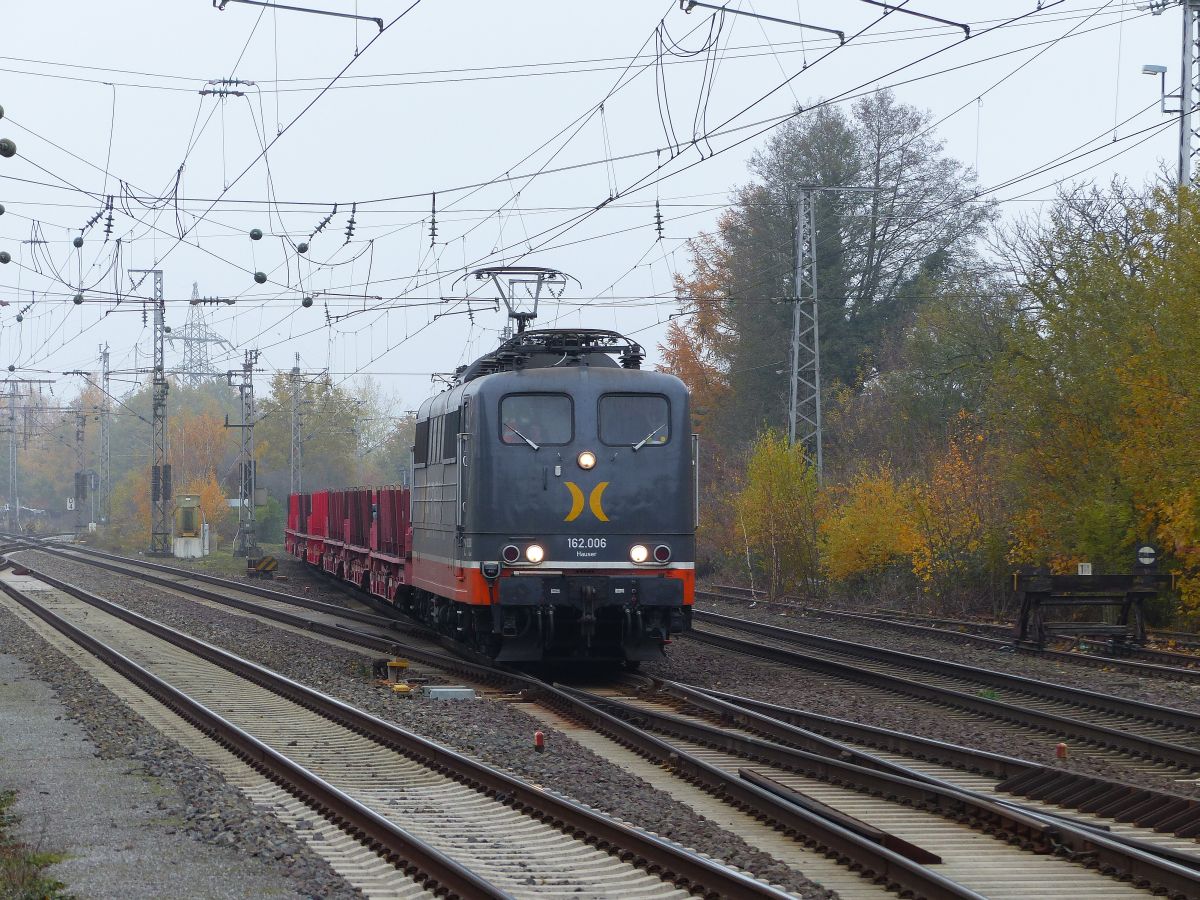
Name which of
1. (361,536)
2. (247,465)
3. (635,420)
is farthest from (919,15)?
(247,465)

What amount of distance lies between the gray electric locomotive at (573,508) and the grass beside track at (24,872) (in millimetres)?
7198

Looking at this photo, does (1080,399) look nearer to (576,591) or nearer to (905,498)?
(905,498)

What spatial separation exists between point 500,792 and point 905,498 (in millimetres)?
19870

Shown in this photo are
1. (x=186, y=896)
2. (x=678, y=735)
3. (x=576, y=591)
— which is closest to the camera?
(x=186, y=896)

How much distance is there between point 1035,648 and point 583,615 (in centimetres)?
711

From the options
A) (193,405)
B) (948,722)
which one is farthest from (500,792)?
(193,405)

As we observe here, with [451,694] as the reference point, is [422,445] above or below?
above

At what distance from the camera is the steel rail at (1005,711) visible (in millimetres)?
10492

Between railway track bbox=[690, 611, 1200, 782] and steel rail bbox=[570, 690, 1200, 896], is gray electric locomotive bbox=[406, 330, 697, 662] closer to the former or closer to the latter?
railway track bbox=[690, 611, 1200, 782]

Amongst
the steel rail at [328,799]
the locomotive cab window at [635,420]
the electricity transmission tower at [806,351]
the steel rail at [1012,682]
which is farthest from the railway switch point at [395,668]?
the electricity transmission tower at [806,351]

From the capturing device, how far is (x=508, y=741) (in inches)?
453

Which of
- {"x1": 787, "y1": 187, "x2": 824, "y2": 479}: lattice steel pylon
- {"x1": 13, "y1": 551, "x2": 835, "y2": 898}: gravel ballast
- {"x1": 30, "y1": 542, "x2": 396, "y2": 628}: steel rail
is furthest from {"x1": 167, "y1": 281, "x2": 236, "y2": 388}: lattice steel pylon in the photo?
{"x1": 13, "y1": 551, "x2": 835, "y2": 898}: gravel ballast

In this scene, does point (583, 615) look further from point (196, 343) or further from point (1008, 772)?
point (196, 343)

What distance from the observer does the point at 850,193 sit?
154ft
